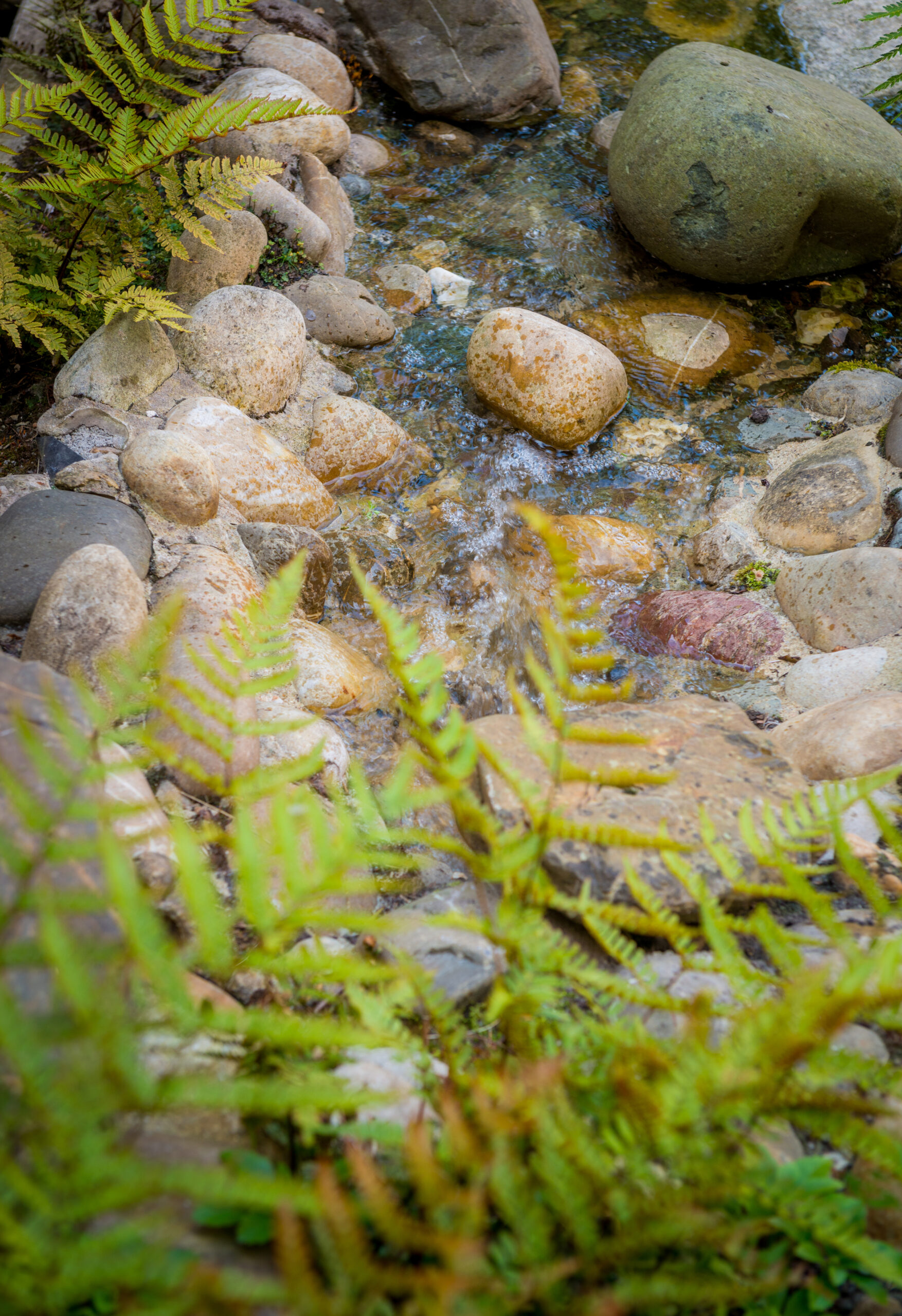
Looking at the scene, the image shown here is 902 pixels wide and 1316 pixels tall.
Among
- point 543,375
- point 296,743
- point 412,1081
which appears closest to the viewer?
point 412,1081

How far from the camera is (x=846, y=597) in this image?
3.39 metres

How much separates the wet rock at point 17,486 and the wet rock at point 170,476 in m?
0.34

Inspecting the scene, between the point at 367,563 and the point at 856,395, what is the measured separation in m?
2.99

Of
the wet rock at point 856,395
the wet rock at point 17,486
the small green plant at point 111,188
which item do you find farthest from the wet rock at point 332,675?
the wet rock at point 856,395

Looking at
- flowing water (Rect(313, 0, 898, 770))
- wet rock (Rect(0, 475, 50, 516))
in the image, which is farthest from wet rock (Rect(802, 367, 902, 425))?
wet rock (Rect(0, 475, 50, 516))

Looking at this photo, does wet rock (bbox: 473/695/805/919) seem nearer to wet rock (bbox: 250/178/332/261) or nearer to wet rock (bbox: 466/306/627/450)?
wet rock (bbox: 466/306/627/450)

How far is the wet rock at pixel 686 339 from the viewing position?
504 centimetres

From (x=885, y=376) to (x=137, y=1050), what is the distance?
512 cm

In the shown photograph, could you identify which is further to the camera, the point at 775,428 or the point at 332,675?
the point at 775,428

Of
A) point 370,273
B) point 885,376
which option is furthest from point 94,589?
point 885,376

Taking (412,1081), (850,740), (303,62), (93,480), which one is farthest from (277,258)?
(412,1081)

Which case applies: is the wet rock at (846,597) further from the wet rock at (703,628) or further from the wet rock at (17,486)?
the wet rock at (17,486)

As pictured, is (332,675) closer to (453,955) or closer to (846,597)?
(453,955)

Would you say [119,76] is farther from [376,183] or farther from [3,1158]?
[3,1158]
